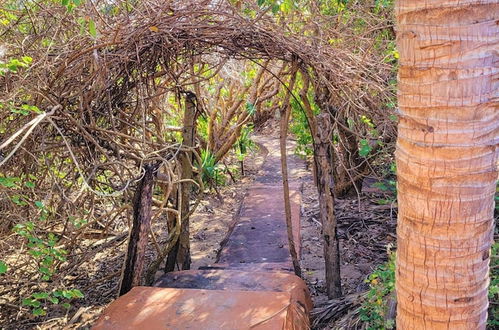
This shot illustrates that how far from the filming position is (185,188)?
4.38 m

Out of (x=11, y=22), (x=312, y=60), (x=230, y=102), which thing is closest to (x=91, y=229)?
(x=11, y=22)

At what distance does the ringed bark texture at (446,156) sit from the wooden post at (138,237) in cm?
227

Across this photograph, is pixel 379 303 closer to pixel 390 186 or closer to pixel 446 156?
pixel 446 156

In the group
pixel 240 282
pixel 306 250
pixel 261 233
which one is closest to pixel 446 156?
pixel 240 282

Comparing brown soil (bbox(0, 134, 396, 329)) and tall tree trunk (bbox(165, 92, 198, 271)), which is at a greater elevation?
tall tree trunk (bbox(165, 92, 198, 271))

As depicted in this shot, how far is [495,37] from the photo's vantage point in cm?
126

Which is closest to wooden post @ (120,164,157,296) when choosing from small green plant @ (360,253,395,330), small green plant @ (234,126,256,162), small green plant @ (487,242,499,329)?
small green plant @ (360,253,395,330)

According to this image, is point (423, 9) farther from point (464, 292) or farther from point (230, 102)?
point (230, 102)

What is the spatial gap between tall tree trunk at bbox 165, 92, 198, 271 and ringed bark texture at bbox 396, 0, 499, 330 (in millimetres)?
2964

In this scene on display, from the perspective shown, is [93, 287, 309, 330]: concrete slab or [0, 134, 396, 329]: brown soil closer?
[93, 287, 309, 330]: concrete slab

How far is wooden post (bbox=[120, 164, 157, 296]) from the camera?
3.40 meters

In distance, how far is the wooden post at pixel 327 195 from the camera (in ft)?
12.1

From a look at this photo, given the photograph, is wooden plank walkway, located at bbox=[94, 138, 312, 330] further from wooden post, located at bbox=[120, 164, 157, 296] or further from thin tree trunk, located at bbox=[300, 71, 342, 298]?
thin tree trunk, located at bbox=[300, 71, 342, 298]

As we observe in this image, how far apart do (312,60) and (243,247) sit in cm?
227
